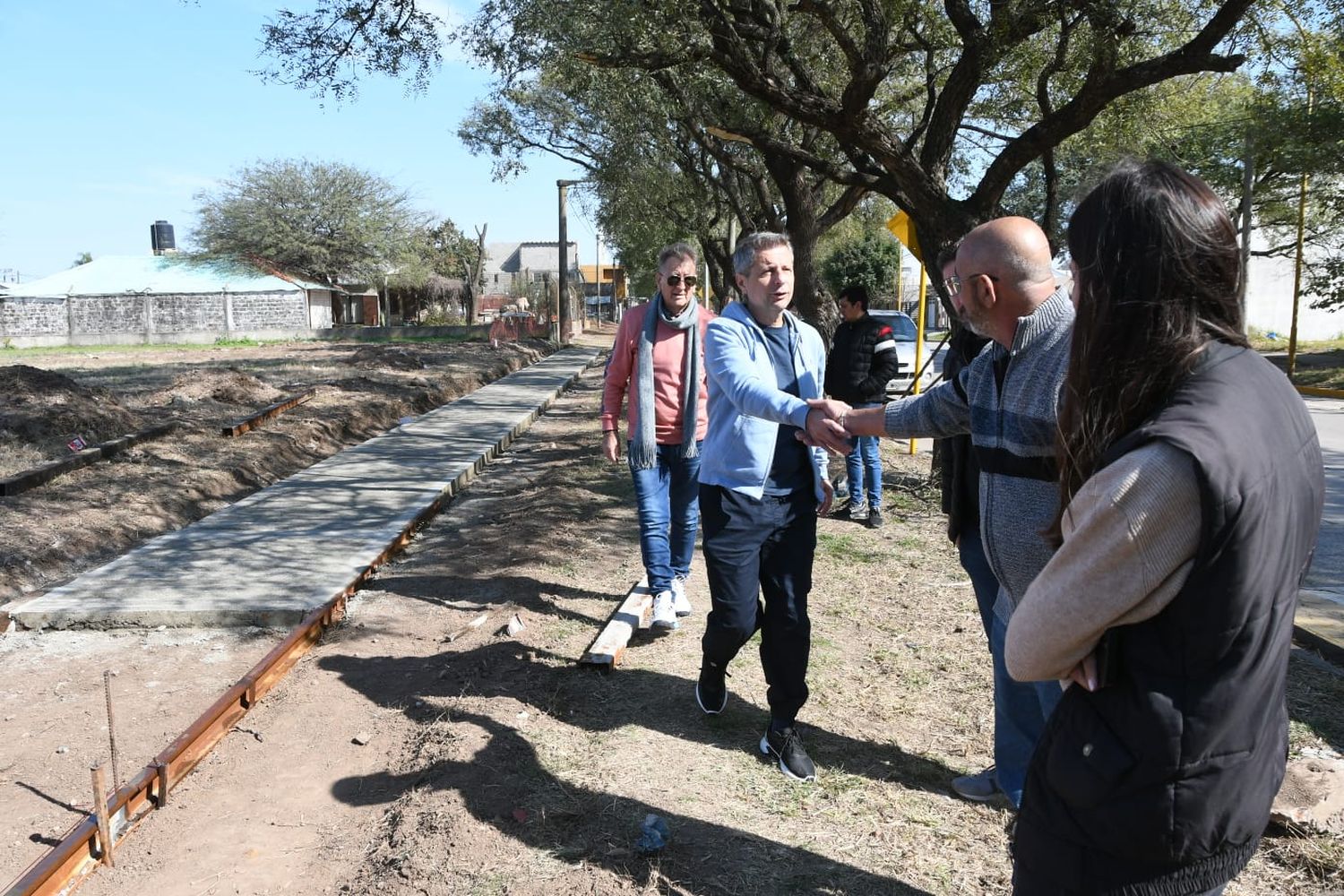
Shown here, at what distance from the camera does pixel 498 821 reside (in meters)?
3.50

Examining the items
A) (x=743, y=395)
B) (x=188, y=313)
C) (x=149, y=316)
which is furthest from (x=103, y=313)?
(x=743, y=395)

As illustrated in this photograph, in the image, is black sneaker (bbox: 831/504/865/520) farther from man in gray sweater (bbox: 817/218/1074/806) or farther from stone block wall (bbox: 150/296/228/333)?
stone block wall (bbox: 150/296/228/333)

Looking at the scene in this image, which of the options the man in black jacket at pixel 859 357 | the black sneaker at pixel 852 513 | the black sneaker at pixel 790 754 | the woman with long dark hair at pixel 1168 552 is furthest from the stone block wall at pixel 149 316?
the woman with long dark hair at pixel 1168 552

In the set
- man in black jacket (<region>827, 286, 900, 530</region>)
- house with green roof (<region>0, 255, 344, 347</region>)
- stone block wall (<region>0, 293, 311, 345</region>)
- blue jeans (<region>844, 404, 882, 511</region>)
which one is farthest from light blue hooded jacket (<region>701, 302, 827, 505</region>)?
stone block wall (<region>0, 293, 311, 345</region>)

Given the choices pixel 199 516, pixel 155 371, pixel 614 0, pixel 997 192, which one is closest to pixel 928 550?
pixel 997 192

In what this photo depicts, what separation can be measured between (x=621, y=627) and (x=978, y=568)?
2.29m

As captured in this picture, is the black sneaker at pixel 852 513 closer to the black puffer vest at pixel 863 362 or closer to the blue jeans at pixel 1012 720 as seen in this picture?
the black puffer vest at pixel 863 362

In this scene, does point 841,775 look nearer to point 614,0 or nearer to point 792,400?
point 792,400

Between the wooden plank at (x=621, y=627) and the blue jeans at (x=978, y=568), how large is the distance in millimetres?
2043

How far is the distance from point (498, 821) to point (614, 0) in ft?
24.0

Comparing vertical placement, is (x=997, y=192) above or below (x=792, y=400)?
above

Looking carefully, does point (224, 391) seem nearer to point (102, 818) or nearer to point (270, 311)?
point (102, 818)

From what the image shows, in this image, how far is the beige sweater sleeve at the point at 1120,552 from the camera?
1.39 metres

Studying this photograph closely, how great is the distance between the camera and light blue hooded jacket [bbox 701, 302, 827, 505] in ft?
11.6
